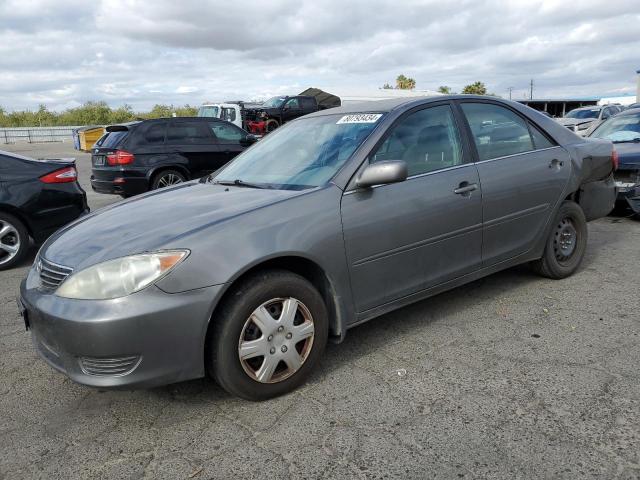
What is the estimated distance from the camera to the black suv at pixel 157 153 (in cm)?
927

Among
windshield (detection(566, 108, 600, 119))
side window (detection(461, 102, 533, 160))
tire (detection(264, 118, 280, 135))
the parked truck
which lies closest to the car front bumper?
side window (detection(461, 102, 533, 160))

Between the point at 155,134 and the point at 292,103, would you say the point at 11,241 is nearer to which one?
the point at 155,134

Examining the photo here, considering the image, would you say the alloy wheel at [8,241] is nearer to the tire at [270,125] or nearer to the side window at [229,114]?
the side window at [229,114]

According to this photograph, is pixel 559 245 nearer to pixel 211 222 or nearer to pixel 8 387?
pixel 211 222

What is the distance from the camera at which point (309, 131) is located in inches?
157

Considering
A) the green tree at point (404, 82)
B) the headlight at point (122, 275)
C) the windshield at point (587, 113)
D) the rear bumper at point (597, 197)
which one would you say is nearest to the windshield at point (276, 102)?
the windshield at point (587, 113)

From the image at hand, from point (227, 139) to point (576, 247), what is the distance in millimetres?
7257

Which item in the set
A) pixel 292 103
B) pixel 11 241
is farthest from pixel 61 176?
A: pixel 292 103

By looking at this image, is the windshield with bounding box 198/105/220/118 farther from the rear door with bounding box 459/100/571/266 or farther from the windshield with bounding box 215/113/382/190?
the rear door with bounding box 459/100/571/266

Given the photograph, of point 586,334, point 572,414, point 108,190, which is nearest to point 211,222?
point 572,414

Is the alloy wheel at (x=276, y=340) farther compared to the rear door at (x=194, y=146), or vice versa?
the rear door at (x=194, y=146)

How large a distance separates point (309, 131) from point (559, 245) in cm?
233

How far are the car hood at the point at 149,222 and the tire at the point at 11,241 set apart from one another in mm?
2950

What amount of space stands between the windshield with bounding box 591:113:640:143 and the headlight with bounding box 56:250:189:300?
6.79 m
